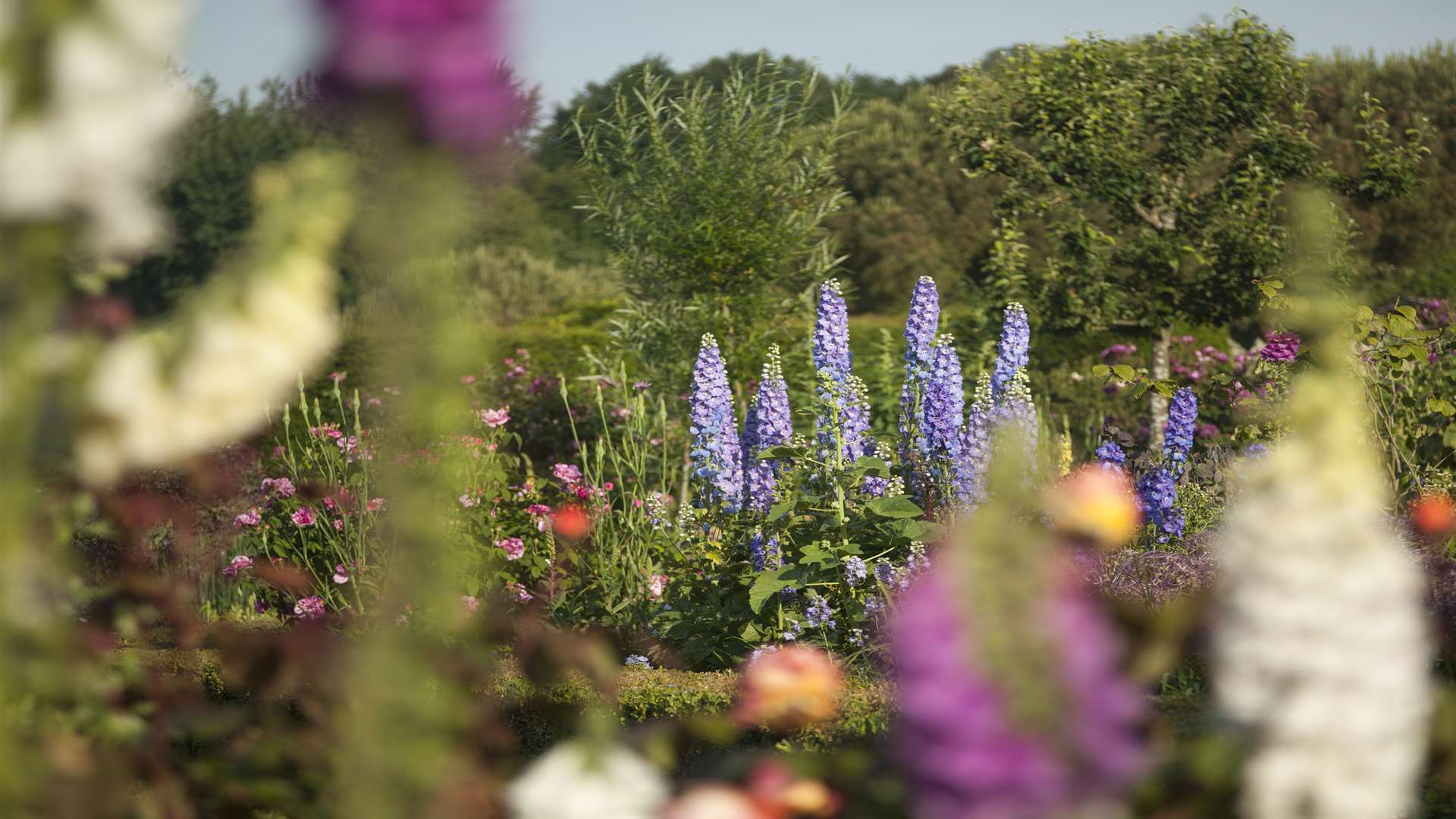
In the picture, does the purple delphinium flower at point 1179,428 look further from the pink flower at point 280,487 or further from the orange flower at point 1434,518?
the pink flower at point 280,487

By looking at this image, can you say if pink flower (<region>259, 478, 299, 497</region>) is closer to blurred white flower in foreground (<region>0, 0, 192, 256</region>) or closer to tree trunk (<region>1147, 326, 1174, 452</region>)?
blurred white flower in foreground (<region>0, 0, 192, 256</region>)

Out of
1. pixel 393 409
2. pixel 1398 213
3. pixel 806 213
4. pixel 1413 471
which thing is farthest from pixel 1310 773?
pixel 1398 213

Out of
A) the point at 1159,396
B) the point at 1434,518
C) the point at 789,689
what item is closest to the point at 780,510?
the point at 789,689

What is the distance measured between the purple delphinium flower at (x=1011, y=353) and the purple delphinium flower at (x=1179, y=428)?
692 mm

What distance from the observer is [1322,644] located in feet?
3.92

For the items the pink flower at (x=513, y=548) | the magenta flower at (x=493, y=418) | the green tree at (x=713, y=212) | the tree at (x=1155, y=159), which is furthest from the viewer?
the tree at (x=1155, y=159)

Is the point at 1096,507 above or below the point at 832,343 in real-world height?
below

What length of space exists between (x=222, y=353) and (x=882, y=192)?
1756cm

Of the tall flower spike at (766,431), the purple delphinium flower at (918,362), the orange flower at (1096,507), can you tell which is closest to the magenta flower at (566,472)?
the tall flower spike at (766,431)

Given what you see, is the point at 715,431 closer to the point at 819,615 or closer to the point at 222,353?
the point at 819,615

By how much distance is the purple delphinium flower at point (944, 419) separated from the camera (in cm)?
407

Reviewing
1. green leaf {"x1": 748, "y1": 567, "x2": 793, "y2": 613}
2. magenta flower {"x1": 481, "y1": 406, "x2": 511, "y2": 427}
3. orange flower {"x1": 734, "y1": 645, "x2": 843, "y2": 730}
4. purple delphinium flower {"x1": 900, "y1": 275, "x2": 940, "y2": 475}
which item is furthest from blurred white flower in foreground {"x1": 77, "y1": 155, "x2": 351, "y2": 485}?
magenta flower {"x1": 481, "y1": 406, "x2": 511, "y2": 427}

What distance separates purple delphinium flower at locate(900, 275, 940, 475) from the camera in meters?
4.21

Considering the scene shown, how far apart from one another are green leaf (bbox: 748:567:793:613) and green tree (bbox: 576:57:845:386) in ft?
11.0
